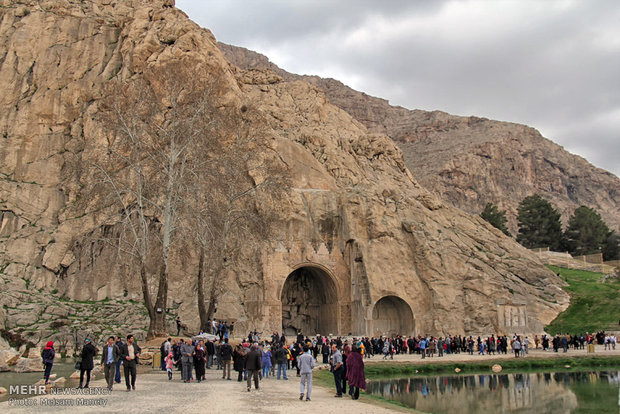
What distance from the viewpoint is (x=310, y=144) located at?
170 feet

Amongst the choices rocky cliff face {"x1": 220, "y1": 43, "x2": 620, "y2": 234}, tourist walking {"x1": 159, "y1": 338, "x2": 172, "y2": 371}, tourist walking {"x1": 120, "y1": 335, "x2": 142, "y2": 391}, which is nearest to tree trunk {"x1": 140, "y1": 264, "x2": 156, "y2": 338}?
tourist walking {"x1": 159, "y1": 338, "x2": 172, "y2": 371}

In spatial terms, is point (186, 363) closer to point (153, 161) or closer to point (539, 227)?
point (153, 161)

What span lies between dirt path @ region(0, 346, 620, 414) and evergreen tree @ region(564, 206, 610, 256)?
6230 centimetres

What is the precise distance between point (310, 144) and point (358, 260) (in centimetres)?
1461

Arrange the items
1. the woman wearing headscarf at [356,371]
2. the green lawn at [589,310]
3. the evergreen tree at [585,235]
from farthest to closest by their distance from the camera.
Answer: the evergreen tree at [585,235], the green lawn at [589,310], the woman wearing headscarf at [356,371]

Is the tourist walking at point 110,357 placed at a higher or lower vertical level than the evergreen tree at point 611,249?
lower

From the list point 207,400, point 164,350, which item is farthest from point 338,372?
point 164,350

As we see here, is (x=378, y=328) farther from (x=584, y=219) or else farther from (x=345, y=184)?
(x=584, y=219)

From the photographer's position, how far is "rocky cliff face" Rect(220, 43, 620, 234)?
106438 millimetres

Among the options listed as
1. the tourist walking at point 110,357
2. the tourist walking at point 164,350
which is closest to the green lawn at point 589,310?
the tourist walking at point 164,350

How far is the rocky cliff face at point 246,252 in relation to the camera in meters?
38.5

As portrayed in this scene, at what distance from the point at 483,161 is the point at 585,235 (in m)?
42.6

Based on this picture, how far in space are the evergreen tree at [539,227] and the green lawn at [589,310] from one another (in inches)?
955

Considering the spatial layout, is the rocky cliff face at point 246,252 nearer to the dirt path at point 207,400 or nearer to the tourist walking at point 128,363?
the dirt path at point 207,400
